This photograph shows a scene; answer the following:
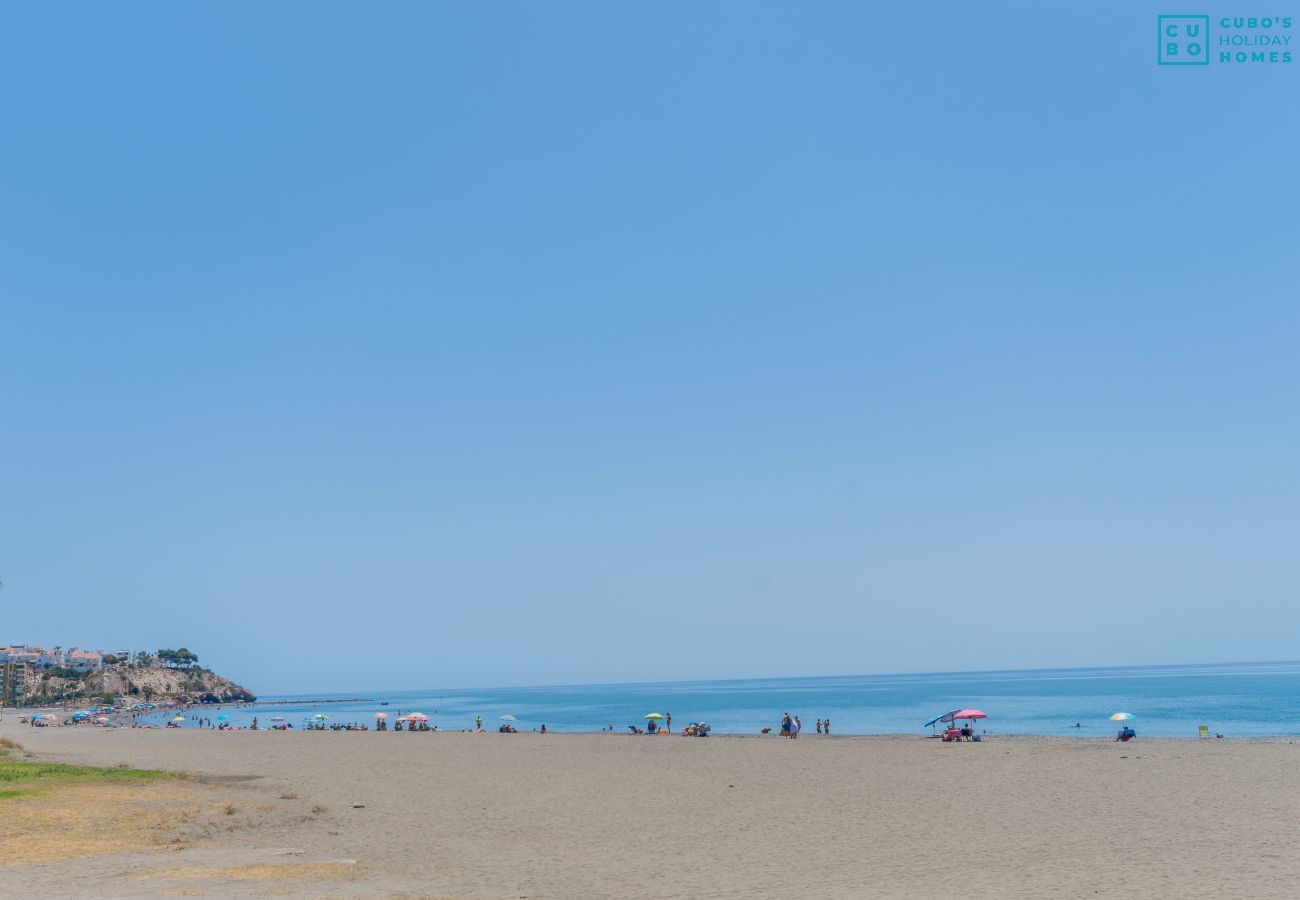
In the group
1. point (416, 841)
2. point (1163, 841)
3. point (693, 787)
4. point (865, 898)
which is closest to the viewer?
point (865, 898)

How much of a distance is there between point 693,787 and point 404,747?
23.7 m

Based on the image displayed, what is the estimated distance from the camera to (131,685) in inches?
6639

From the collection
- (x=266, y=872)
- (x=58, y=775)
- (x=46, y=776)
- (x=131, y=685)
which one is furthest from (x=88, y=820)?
(x=131, y=685)

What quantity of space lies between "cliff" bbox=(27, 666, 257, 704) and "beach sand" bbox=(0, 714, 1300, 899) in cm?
14670

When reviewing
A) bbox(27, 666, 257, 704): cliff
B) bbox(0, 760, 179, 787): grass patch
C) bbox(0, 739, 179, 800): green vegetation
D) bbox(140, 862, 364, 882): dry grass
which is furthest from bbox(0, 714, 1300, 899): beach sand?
bbox(27, 666, 257, 704): cliff

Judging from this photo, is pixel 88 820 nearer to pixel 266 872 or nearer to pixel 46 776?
pixel 266 872

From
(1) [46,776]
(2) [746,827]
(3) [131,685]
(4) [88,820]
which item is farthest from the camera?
(3) [131,685]

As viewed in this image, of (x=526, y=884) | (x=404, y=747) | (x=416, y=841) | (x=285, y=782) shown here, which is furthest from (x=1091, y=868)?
(x=404, y=747)

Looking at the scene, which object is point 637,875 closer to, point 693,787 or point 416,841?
point 416,841

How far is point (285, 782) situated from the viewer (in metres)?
30.8

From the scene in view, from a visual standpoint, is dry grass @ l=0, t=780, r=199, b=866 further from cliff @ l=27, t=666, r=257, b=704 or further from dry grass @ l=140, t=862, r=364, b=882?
cliff @ l=27, t=666, r=257, b=704

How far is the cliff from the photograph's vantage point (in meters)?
162

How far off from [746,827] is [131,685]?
587ft

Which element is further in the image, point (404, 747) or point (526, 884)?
point (404, 747)
